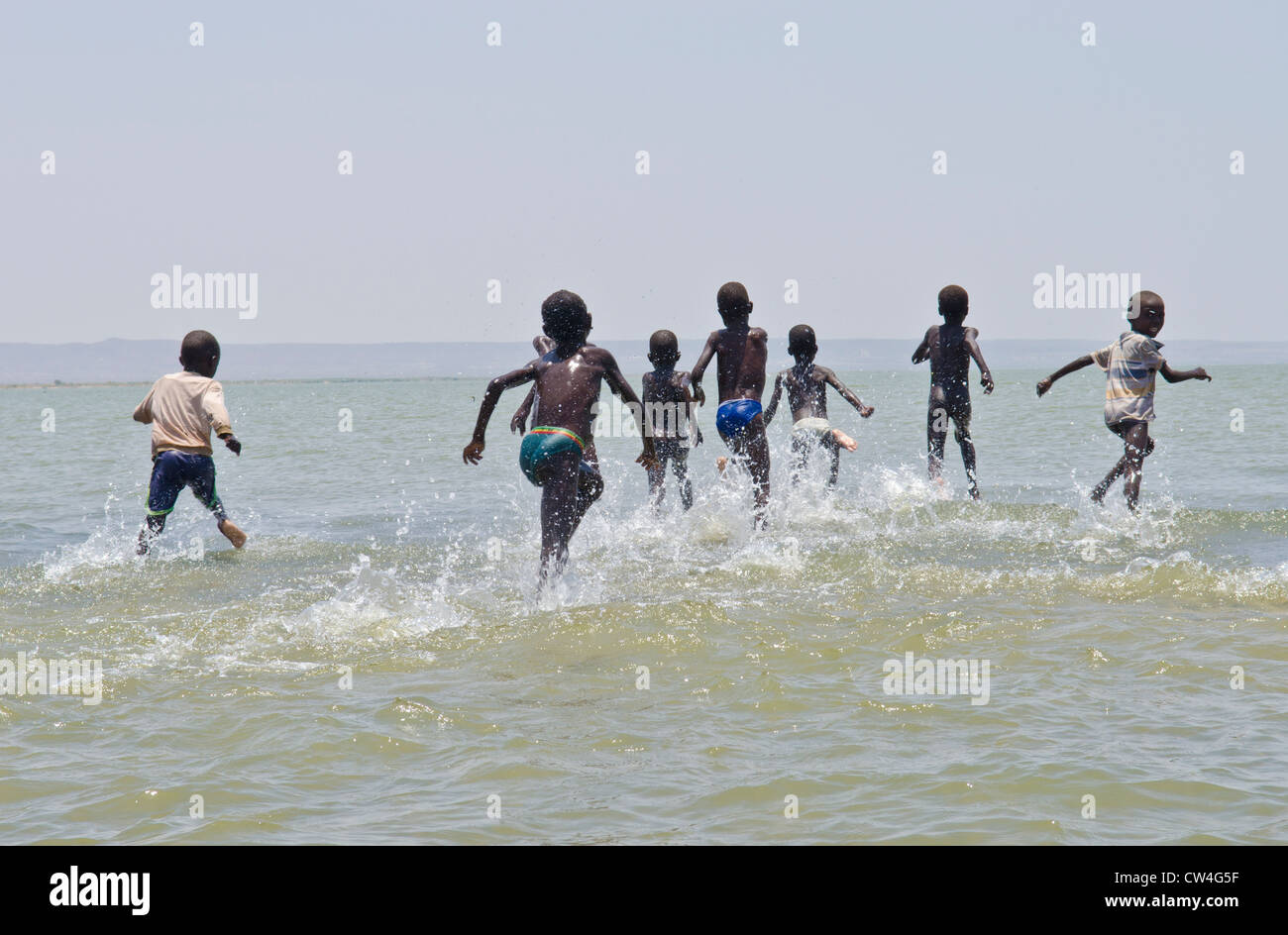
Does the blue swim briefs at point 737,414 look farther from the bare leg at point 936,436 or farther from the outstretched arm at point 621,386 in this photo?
the bare leg at point 936,436

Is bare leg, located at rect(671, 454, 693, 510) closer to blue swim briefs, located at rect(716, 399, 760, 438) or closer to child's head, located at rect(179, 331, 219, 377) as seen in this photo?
blue swim briefs, located at rect(716, 399, 760, 438)

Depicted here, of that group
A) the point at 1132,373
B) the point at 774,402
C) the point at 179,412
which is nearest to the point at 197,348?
the point at 179,412

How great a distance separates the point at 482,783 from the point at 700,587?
3631 millimetres

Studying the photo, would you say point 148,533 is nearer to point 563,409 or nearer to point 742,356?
point 563,409

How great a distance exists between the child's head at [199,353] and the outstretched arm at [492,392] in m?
3.06

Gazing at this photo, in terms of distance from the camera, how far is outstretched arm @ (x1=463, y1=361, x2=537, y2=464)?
6.91m

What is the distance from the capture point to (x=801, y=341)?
11367mm

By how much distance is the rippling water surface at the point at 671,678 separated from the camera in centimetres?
411

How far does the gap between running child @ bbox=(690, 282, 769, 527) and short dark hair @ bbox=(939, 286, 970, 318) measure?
2.65 metres

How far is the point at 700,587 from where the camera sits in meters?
7.87

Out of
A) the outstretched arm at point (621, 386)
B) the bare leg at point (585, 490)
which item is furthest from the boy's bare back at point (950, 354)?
the bare leg at point (585, 490)

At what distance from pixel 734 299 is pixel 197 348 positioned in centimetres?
418
